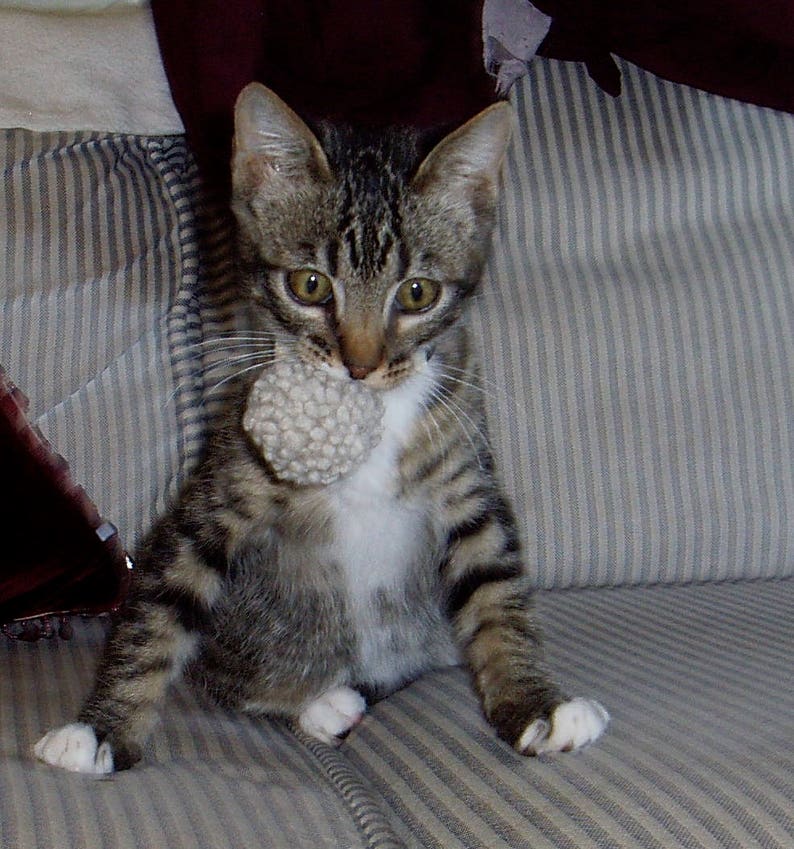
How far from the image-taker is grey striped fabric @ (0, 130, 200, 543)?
1415 mm

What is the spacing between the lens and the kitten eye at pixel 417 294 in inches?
45.8

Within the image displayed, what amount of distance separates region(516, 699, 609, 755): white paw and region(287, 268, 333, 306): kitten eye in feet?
1.68

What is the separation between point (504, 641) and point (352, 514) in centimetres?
24

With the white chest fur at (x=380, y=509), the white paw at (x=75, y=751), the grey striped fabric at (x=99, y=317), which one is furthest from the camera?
the grey striped fabric at (x=99, y=317)

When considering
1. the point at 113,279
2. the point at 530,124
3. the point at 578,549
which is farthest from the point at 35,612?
the point at 530,124

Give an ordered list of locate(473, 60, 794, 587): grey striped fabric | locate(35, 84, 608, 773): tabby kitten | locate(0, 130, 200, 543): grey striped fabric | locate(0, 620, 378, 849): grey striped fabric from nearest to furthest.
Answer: locate(0, 620, 378, 849): grey striped fabric
locate(35, 84, 608, 773): tabby kitten
locate(0, 130, 200, 543): grey striped fabric
locate(473, 60, 794, 587): grey striped fabric

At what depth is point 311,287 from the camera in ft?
3.79

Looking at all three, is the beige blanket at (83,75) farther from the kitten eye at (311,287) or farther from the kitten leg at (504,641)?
the kitten leg at (504,641)

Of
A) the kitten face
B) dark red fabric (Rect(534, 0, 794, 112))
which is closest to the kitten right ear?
the kitten face

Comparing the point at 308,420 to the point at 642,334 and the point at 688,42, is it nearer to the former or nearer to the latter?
the point at 642,334

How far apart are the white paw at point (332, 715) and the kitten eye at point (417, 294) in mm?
480

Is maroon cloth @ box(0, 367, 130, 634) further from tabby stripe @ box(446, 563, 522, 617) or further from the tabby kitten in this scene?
tabby stripe @ box(446, 563, 522, 617)

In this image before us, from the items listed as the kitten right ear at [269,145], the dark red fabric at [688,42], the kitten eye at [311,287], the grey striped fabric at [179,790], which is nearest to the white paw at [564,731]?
the grey striped fabric at [179,790]

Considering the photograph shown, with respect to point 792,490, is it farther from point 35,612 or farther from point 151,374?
point 35,612
